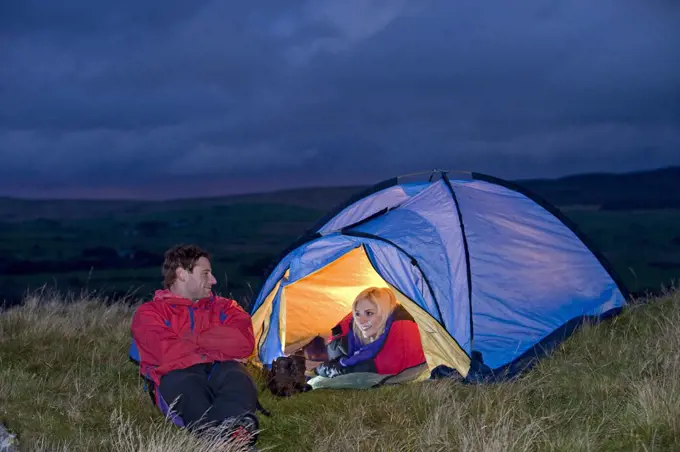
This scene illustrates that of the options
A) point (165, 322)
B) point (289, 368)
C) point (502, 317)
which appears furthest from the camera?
point (502, 317)

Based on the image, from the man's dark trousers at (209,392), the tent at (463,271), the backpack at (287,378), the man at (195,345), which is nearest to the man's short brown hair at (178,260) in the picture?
the man at (195,345)

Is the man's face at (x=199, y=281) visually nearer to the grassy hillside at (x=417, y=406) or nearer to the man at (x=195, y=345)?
the man at (x=195, y=345)

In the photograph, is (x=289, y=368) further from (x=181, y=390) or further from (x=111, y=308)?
(x=111, y=308)

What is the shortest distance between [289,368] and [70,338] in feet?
9.57

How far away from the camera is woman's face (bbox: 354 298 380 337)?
26.0 ft

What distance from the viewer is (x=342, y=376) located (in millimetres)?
7340

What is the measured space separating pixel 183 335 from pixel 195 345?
0.41 feet

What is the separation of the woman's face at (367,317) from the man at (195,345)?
202 cm

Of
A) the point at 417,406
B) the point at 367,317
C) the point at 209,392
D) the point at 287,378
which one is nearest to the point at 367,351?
the point at 367,317

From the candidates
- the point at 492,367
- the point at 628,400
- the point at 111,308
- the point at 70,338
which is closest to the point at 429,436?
the point at 628,400

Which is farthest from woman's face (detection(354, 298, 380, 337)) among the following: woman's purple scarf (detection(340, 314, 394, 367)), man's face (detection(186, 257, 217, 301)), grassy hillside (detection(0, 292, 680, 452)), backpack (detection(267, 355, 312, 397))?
man's face (detection(186, 257, 217, 301))

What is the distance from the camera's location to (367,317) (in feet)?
26.1

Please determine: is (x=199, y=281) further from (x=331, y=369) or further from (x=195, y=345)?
(x=331, y=369)

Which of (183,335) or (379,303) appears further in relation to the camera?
(379,303)
